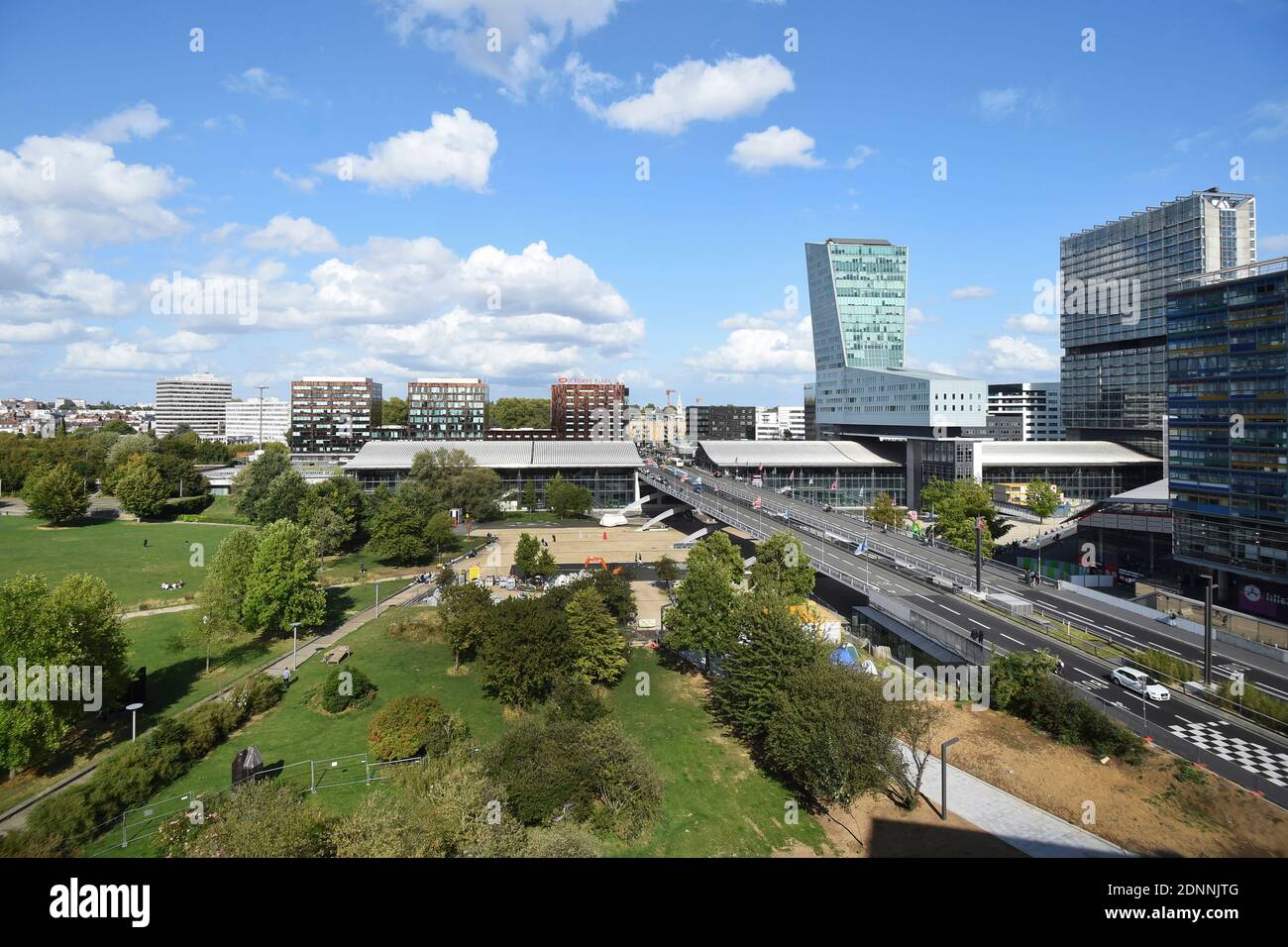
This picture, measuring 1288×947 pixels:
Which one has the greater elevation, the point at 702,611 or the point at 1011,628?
the point at 702,611

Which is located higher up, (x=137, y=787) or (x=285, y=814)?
(x=285, y=814)

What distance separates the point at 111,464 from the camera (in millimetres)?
79062

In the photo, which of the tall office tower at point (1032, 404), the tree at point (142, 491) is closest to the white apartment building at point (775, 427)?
the tall office tower at point (1032, 404)

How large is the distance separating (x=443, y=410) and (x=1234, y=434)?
120464 millimetres

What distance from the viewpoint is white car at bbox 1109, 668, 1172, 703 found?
25.4 meters

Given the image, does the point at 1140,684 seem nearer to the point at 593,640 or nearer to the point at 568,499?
the point at 593,640

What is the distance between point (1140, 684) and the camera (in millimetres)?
26078

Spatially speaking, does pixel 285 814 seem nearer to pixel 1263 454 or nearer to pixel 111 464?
pixel 1263 454

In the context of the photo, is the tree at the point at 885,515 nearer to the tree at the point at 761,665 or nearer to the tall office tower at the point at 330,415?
the tree at the point at 761,665

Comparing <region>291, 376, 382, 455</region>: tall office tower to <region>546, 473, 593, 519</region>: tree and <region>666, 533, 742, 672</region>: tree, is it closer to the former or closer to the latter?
<region>546, 473, 593, 519</region>: tree

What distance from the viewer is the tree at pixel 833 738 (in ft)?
66.6

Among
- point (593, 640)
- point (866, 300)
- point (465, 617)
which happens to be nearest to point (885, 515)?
point (593, 640)
